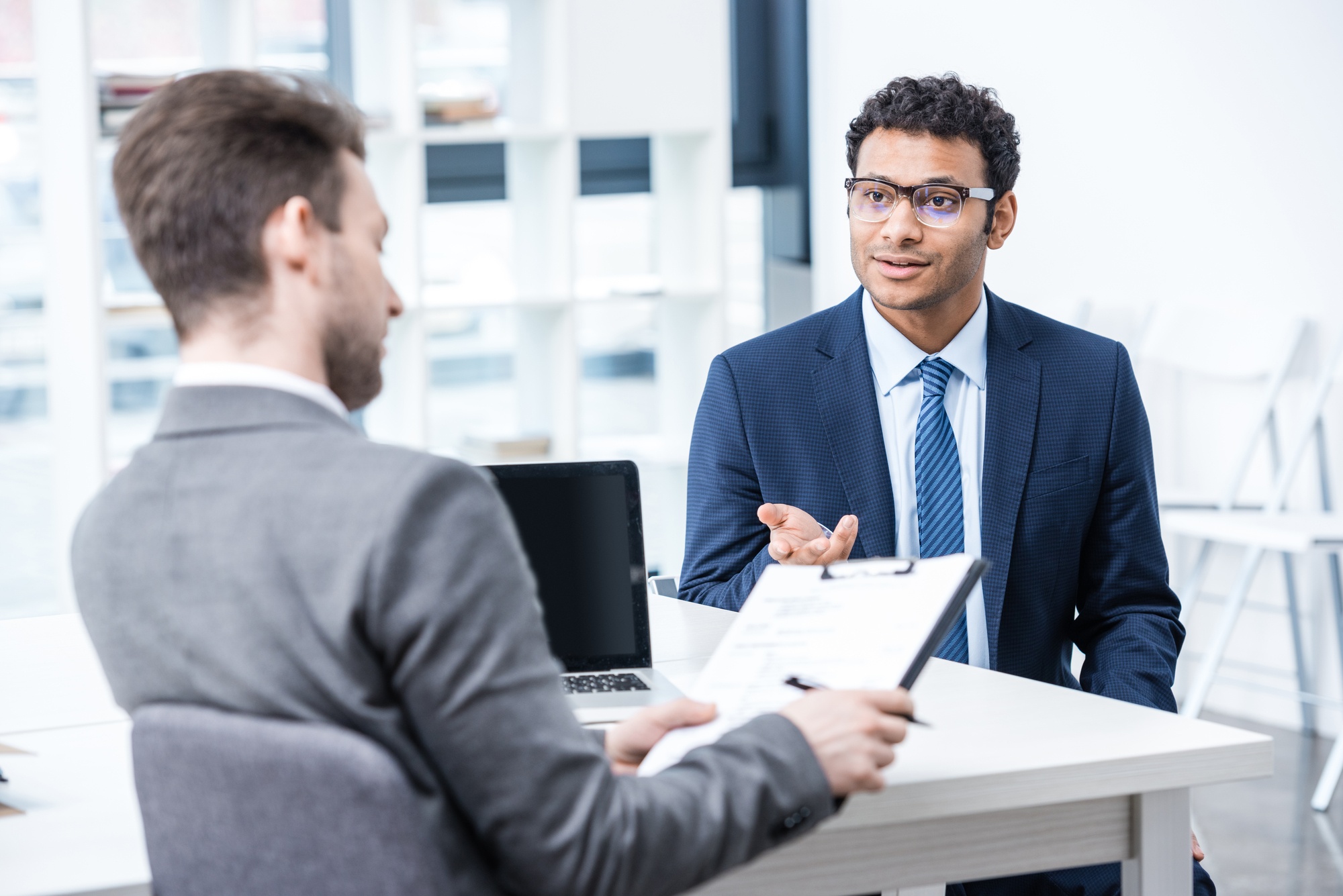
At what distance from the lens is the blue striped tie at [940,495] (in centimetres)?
200

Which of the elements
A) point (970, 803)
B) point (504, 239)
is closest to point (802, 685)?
point (970, 803)

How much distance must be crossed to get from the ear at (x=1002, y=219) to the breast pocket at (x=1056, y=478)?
14.6 inches

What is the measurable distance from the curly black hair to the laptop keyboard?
89cm

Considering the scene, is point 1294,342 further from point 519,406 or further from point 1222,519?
point 519,406

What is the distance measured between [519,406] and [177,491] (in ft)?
12.4

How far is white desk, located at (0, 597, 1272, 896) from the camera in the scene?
128 cm

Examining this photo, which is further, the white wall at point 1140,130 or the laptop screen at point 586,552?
the white wall at point 1140,130

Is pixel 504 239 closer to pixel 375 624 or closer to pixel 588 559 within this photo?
pixel 588 559

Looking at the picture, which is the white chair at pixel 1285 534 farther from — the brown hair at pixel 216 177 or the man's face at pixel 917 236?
the brown hair at pixel 216 177

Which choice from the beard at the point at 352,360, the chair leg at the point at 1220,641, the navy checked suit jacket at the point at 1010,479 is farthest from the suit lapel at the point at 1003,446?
the chair leg at the point at 1220,641

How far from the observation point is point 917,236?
6.72ft

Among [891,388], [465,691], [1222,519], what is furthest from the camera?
[1222,519]

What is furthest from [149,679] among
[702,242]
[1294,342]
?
[702,242]

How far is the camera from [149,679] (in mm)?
974
